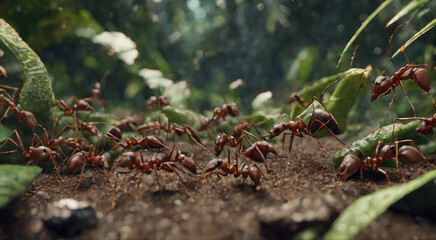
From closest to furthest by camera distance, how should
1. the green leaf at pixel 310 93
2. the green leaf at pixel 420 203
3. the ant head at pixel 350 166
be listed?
the green leaf at pixel 420 203
the ant head at pixel 350 166
the green leaf at pixel 310 93

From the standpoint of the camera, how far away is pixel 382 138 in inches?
87.2

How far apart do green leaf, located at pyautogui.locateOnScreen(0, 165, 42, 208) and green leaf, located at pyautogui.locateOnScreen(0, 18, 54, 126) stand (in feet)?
2.65

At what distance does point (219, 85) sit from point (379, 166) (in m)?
4.03

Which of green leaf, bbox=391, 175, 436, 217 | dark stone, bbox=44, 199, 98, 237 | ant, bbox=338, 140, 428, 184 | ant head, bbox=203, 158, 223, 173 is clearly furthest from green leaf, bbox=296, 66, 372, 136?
dark stone, bbox=44, 199, 98, 237

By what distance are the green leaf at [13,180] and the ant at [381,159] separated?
1901mm

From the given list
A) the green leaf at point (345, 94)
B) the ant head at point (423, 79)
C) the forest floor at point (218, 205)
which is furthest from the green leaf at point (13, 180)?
the ant head at point (423, 79)

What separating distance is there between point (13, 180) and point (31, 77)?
3.20 ft

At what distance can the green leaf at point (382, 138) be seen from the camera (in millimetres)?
2195

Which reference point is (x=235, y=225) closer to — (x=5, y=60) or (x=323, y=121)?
(x=323, y=121)

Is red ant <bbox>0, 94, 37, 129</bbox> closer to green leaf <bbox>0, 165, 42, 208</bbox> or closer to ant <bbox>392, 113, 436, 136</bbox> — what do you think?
green leaf <bbox>0, 165, 42, 208</bbox>

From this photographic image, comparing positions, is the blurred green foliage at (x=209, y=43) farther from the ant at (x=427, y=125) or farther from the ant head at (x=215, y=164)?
the ant head at (x=215, y=164)

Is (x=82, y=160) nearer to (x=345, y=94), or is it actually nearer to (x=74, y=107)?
(x=74, y=107)

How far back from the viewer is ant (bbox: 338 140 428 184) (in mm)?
1926

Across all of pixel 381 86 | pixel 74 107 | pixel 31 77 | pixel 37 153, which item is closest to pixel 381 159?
pixel 381 86
